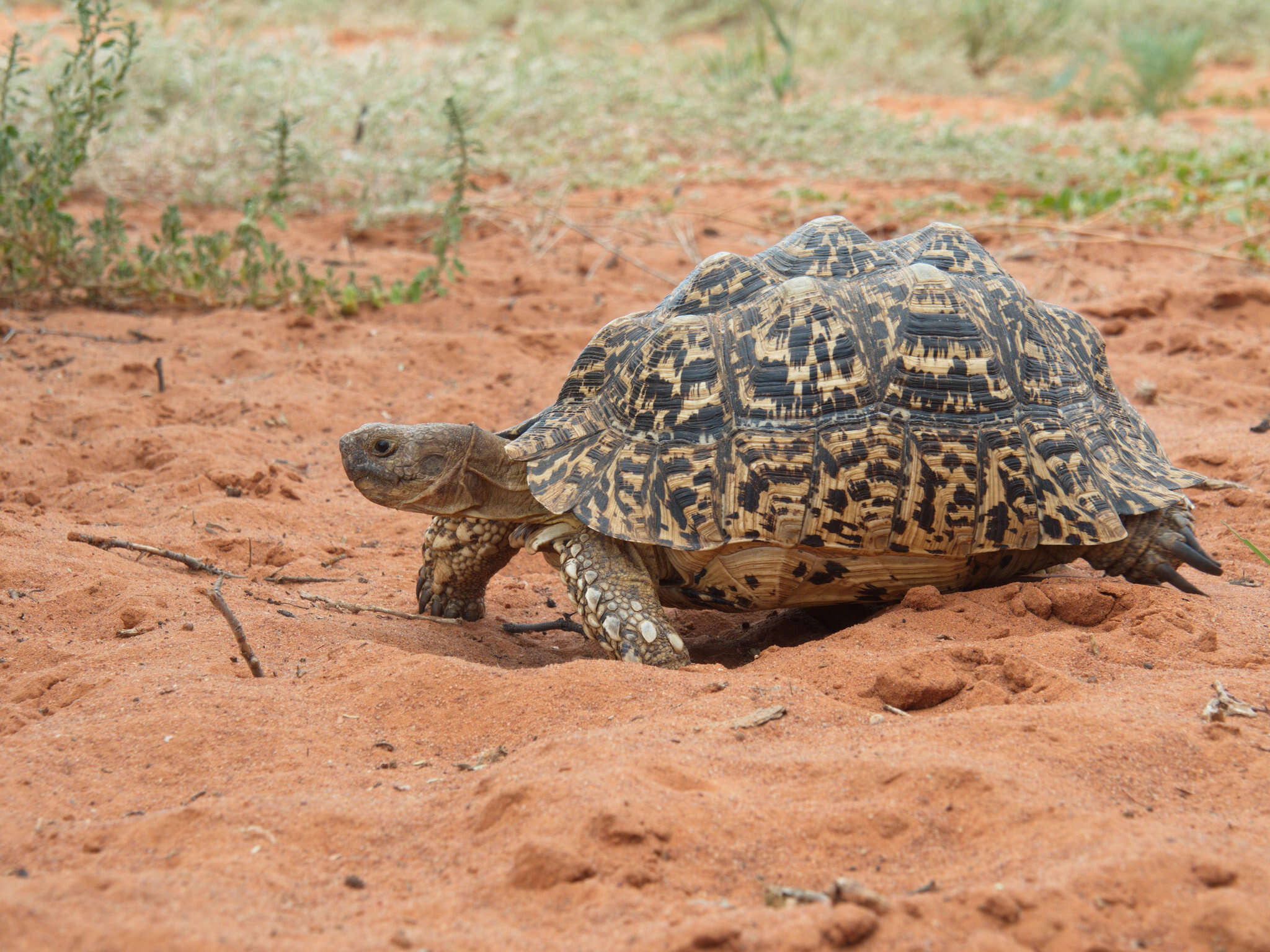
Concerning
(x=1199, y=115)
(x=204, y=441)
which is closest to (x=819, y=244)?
(x=204, y=441)

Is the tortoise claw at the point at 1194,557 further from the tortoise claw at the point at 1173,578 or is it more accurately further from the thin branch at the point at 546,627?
the thin branch at the point at 546,627

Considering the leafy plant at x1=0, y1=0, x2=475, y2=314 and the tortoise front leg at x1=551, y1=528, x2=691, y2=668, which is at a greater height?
the leafy plant at x1=0, y1=0, x2=475, y2=314

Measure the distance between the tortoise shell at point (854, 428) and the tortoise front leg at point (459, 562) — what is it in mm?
416

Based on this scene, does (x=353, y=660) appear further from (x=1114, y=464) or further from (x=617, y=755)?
(x=1114, y=464)

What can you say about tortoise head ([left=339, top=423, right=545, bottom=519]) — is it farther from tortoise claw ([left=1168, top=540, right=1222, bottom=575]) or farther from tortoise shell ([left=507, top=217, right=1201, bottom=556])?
tortoise claw ([left=1168, top=540, right=1222, bottom=575])

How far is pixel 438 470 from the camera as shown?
3.79m

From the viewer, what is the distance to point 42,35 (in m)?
7.48

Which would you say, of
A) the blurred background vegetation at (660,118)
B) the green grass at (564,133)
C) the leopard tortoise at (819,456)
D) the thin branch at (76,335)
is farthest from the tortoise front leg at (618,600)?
the green grass at (564,133)

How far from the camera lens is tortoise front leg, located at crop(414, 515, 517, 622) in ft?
13.2

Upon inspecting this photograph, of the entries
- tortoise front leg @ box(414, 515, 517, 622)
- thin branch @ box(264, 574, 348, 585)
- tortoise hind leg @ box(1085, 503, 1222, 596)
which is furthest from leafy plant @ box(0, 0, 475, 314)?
tortoise hind leg @ box(1085, 503, 1222, 596)

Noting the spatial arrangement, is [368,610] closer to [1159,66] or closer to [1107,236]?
[1107,236]

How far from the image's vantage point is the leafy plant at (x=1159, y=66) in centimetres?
1327


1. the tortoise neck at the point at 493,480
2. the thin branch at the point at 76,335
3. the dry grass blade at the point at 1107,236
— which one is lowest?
the tortoise neck at the point at 493,480

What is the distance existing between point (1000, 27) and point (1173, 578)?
1409 centimetres
